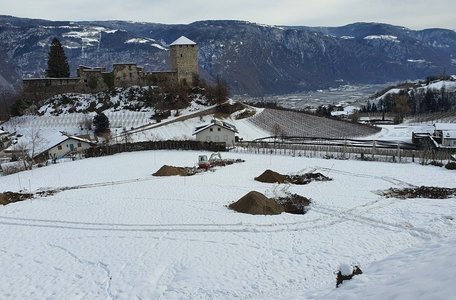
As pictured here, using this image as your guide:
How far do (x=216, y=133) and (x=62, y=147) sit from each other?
19.6 meters

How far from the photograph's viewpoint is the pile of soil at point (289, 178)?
2892cm

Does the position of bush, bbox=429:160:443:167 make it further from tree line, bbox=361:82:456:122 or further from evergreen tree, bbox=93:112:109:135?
tree line, bbox=361:82:456:122

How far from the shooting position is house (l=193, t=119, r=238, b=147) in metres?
50.1

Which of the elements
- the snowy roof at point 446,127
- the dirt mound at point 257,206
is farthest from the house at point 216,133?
the snowy roof at point 446,127

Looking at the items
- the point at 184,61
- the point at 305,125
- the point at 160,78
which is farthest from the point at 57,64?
the point at 305,125

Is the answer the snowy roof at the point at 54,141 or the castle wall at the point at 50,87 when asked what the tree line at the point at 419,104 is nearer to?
the castle wall at the point at 50,87

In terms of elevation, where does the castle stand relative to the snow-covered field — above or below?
above

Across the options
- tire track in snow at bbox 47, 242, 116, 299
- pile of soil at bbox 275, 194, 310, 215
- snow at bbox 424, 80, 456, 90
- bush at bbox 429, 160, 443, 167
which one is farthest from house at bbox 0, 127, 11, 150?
snow at bbox 424, 80, 456, 90

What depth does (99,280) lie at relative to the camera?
1418 cm

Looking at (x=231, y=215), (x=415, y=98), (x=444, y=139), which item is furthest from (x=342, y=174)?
(x=415, y=98)

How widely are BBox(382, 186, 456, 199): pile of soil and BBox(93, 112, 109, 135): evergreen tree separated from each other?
4374 cm

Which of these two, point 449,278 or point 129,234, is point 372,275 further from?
point 129,234

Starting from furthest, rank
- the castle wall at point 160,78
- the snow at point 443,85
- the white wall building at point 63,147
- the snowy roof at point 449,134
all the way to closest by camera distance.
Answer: the snow at point 443,85 → the castle wall at point 160,78 → the snowy roof at point 449,134 → the white wall building at point 63,147

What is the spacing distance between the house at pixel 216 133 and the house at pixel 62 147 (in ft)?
46.8
